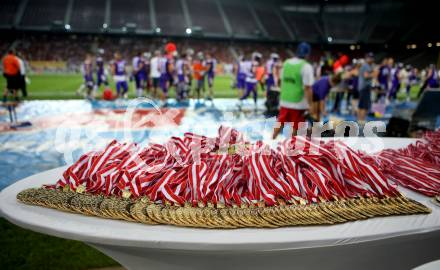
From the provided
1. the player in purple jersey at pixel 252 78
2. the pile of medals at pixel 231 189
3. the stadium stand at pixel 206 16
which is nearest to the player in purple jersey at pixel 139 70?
the player in purple jersey at pixel 252 78

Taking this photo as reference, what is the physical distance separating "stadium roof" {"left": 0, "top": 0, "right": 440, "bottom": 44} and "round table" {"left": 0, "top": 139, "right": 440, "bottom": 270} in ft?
110

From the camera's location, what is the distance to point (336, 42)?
123 feet

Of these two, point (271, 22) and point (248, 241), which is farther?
point (271, 22)

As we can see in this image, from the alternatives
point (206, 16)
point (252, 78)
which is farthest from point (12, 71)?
point (206, 16)

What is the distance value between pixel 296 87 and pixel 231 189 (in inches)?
152

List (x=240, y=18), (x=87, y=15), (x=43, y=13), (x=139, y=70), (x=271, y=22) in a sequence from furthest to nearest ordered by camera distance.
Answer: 1. (x=271, y=22)
2. (x=240, y=18)
3. (x=87, y=15)
4. (x=43, y=13)
5. (x=139, y=70)

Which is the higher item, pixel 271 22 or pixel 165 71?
pixel 271 22

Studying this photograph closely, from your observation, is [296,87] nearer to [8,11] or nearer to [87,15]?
[87,15]

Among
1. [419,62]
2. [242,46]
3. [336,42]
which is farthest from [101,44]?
[419,62]

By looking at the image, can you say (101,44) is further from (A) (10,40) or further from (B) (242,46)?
(B) (242,46)

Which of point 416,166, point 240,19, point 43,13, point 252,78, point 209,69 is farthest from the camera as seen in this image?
point 240,19

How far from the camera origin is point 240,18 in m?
38.5

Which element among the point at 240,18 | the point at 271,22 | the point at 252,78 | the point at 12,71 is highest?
the point at 240,18

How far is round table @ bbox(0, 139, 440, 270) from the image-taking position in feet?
4.42
